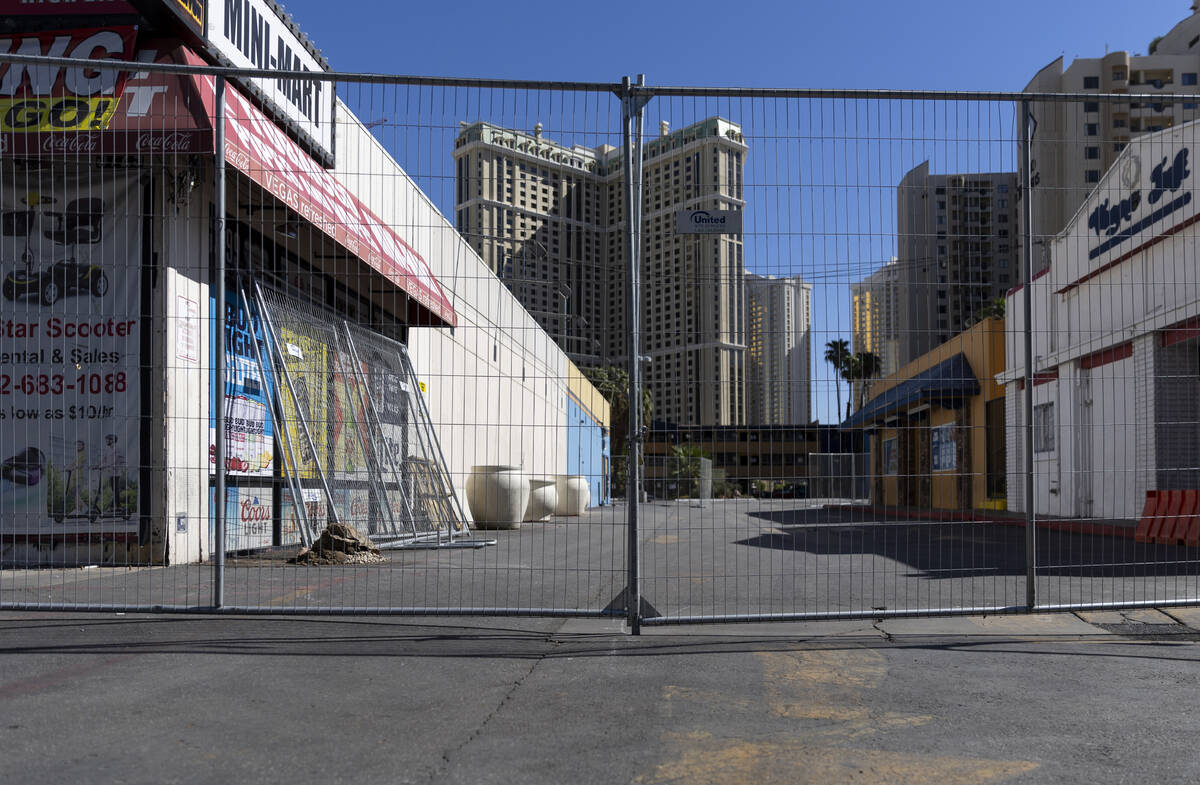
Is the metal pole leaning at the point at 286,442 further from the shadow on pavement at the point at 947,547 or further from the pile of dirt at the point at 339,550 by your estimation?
the shadow on pavement at the point at 947,547

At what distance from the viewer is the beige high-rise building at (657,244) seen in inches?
261

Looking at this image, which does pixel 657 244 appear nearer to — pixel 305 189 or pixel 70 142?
pixel 305 189

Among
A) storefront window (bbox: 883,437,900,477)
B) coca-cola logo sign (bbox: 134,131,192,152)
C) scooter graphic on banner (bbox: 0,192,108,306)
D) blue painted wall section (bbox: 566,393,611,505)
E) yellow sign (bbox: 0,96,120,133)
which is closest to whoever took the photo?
storefront window (bbox: 883,437,900,477)

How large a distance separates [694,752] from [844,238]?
4234mm

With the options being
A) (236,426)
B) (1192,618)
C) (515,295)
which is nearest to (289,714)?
A: (515,295)

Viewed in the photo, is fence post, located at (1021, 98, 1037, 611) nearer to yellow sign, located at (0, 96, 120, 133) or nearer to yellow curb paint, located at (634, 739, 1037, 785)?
yellow curb paint, located at (634, 739, 1037, 785)

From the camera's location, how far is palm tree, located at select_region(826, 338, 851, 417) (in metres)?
6.66

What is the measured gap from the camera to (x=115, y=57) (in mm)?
9742

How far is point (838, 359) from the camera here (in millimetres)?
6742

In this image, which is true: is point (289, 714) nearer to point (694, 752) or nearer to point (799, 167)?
point (694, 752)

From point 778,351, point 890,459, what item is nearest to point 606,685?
point 778,351

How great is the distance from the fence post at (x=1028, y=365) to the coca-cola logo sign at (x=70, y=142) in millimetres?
7584

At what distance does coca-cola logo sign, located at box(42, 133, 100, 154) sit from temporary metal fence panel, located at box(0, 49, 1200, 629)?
0.12 ft

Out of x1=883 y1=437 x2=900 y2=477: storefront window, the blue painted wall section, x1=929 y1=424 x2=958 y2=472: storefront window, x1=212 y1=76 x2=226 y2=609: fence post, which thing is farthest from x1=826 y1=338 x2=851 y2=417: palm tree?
x1=212 y1=76 x2=226 y2=609: fence post
